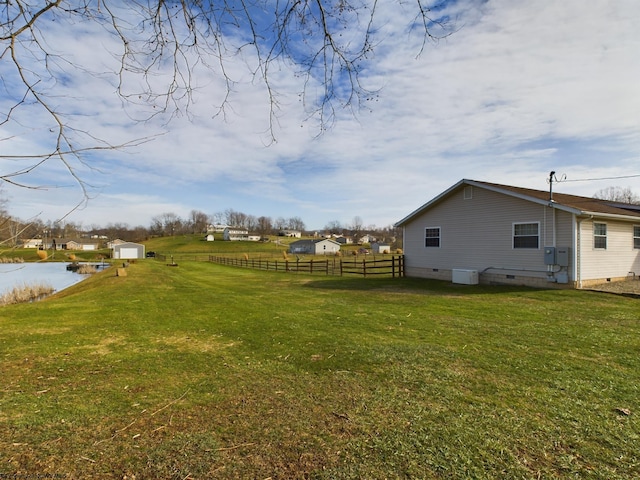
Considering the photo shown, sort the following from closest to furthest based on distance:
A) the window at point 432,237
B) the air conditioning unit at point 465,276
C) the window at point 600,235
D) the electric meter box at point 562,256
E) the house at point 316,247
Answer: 1. the electric meter box at point 562,256
2. the window at point 600,235
3. the air conditioning unit at point 465,276
4. the window at point 432,237
5. the house at point 316,247

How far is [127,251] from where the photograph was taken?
63125 millimetres

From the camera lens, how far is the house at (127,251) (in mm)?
62562

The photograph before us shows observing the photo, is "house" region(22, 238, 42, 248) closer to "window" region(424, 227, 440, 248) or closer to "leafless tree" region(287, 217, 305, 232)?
"window" region(424, 227, 440, 248)

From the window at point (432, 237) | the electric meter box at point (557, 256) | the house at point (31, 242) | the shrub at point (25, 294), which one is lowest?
the shrub at point (25, 294)

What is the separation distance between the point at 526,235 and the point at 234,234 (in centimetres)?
10624

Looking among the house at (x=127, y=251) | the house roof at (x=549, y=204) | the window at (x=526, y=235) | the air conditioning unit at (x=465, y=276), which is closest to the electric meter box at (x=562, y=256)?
the window at (x=526, y=235)

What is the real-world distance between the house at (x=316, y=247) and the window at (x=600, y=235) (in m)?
66.8

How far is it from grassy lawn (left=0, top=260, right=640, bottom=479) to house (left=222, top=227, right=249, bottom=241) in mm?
104076

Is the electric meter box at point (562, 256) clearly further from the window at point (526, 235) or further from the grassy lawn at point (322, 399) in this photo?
the grassy lawn at point (322, 399)

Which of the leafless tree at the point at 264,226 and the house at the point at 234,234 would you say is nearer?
the house at the point at 234,234

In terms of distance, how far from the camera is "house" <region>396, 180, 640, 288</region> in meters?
12.5

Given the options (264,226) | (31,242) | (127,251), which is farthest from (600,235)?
(264,226)

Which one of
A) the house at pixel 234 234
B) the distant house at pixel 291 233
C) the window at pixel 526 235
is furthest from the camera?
the distant house at pixel 291 233

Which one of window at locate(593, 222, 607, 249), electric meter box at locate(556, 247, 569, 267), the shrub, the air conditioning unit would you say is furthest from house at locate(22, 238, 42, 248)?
the shrub
